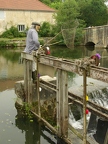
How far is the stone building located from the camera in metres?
38.6

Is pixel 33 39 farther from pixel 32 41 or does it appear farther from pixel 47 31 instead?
pixel 47 31

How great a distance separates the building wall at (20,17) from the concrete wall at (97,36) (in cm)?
789

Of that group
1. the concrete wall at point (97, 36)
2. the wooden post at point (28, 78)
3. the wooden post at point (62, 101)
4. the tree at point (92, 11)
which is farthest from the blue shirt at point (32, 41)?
the tree at point (92, 11)

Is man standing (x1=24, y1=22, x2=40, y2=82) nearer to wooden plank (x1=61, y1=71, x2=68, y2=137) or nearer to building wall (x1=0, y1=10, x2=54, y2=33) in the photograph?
wooden plank (x1=61, y1=71, x2=68, y2=137)

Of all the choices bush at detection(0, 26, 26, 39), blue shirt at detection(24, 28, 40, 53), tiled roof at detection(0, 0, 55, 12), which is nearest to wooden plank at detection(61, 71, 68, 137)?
blue shirt at detection(24, 28, 40, 53)

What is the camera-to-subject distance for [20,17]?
1566 inches

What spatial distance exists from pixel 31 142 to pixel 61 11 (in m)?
31.0

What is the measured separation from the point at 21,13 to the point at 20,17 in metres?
0.65

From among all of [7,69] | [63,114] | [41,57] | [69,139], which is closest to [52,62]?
[41,57]

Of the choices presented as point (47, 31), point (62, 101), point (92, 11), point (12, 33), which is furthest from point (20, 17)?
point (62, 101)

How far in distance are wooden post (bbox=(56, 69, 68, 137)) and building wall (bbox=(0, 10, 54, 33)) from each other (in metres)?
33.6

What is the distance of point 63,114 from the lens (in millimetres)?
6523

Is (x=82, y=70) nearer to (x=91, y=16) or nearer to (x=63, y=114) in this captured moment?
(x=63, y=114)

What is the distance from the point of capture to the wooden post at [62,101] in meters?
6.34
